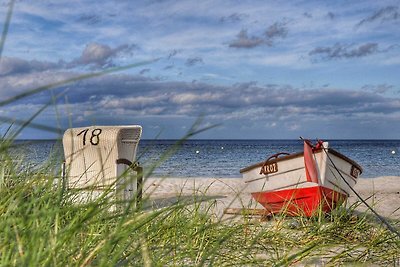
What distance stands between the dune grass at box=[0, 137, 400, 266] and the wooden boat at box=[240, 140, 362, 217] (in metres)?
1.48

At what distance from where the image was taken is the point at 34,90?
1683 mm

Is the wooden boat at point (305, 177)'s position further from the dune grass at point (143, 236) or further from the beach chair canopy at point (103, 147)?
the beach chair canopy at point (103, 147)

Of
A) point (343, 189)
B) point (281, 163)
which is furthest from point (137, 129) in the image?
point (343, 189)

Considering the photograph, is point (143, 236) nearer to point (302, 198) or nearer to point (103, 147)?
point (103, 147)

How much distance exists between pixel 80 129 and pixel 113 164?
0.68 meters

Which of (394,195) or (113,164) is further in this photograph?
(394,195)

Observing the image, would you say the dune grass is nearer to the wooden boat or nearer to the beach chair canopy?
the wooden boat

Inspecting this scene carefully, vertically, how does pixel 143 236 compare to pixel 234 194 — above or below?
above

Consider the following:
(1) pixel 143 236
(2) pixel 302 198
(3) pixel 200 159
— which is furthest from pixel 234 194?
(3) pixel 200 159

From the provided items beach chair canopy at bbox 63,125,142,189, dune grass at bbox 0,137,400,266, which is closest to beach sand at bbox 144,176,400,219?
beach chair canopy at bbox 63,125,142,189

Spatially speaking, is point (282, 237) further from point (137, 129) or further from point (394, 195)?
point (394, 195)

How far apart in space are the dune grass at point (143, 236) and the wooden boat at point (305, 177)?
1476 mm

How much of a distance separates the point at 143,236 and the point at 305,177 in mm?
5629

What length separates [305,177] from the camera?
23.8 feet
